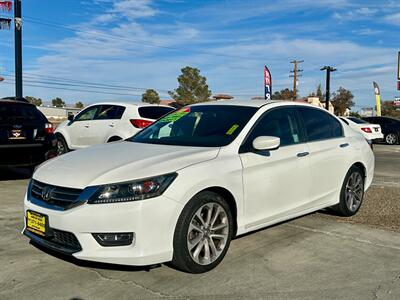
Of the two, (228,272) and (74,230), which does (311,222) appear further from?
(74,230)

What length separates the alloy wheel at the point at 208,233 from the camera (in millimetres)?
4086

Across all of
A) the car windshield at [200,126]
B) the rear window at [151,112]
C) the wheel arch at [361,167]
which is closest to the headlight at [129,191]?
the car windshield at [200,126]

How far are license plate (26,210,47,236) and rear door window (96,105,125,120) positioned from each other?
671cm

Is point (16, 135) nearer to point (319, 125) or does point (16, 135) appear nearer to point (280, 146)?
point (280, 146)

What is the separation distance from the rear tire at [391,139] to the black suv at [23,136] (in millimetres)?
20177

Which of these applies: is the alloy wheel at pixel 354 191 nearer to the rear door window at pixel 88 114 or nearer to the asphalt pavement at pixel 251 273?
the asphalt pavement at pixel 251 273

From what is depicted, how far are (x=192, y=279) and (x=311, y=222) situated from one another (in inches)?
101

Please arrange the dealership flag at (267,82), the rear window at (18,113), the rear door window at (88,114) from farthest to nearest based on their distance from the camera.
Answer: the dealership flag at (267,82) → the rear door window at (88,114) → the rear window at (18,113)

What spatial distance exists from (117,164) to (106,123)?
284 inches

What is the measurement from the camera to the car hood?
12.8 feet

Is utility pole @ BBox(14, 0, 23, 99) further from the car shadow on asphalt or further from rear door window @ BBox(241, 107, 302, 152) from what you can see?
rear door window @ BBox(241, 107, 302, 152)

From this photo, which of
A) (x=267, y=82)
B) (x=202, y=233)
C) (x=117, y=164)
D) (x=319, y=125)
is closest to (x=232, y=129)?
(x=202, y=233)

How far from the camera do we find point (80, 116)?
39.8 feet

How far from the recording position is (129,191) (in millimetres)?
3795
